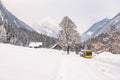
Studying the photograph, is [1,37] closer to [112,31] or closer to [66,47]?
[66,47]

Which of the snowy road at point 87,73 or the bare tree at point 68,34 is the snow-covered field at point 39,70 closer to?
the snowy road at point 87,73

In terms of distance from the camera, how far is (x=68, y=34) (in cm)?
7400

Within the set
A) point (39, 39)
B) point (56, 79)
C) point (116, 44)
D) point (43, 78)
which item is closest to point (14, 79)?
point (43, 78)

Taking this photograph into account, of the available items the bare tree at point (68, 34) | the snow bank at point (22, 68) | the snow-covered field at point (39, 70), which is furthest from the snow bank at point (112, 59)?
the bare tree at point (68, 34)

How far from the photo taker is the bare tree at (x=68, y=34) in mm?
73625

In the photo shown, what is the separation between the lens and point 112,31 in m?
64.3

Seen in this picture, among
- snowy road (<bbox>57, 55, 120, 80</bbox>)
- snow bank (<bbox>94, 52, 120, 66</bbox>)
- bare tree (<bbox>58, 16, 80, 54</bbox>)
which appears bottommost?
snowy road (<bbox>57, 55, 120, 80</bbox>)

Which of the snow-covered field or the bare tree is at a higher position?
the bare tree

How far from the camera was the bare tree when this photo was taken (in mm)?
73625

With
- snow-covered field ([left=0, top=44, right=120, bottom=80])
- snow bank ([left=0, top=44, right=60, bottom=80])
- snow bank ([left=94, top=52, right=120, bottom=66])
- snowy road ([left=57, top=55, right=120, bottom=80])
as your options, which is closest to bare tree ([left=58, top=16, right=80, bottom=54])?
snow bank ([left=94, top=52, right=120, bottom=66])

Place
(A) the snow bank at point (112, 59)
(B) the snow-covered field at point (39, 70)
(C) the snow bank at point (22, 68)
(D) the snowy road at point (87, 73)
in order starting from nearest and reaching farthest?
(C) the snow bank at point (22, 68) → (B) the snow-covered field at point (39, 70) → (D) the snowy road at point (87, 73) → (A) the snow bank at point (112, 59)

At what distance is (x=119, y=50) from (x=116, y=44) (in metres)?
2.08

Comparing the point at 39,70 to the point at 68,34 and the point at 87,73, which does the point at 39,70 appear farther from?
the point at 68,34

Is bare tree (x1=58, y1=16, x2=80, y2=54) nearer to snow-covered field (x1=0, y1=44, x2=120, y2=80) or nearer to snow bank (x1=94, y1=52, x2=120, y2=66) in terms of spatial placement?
snow bank (x1=94, y1=52, x2=120, y2=66)
